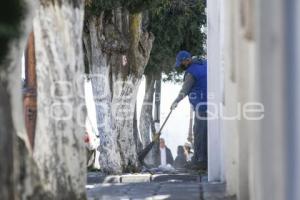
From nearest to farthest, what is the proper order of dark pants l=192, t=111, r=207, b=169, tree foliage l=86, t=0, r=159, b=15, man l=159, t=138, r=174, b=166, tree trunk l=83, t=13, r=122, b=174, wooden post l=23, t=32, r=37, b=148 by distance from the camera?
wooden post l=23, t=32, r=37, b=148, dark pants l=192, t=111, r=207, b=169, tree trunk l=83, t=13, r=122, b=174, tree foliage l=86, t=0, r=159, b=15, man l=159, t=138, r=174, b=166

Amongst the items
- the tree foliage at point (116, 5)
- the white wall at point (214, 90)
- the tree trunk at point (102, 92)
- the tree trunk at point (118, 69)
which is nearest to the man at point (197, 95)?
the white wall at point (214, 90)

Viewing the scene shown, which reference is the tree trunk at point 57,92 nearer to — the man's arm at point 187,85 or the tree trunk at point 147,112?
the man's arm at point 187,85

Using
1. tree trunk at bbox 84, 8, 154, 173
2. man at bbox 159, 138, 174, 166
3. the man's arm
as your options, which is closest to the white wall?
the man's arm

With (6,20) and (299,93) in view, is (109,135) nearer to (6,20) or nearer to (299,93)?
(6,20)

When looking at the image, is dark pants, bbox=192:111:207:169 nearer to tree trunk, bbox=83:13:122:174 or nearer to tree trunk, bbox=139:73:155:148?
tree trunk, bbox=83:13:122:174

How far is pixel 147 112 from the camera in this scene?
75.2 feet

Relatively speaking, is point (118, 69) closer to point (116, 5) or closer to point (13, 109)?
point (116, 5)

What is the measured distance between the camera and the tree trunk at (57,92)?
5359 mm

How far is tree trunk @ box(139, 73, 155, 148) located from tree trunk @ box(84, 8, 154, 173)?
676 centimetres

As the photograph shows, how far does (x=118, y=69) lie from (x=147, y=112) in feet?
26.8

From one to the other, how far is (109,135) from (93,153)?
6.36 feet

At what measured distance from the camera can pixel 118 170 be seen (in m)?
13.4

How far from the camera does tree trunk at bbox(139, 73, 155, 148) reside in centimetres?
2217

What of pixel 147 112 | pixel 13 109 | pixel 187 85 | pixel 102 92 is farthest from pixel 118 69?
pixel 13 109
